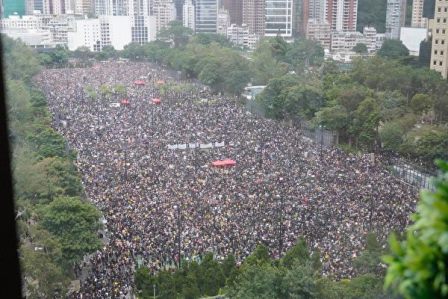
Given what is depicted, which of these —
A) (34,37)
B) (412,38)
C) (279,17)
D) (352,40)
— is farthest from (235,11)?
(412,38)

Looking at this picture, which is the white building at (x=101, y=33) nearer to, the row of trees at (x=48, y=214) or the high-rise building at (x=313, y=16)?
the high-rise building at (x=313, y=16)

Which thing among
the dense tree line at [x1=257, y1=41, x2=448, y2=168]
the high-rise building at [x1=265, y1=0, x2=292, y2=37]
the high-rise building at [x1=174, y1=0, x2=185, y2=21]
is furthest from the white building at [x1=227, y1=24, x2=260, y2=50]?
the dense tree line at [x1=257, y1=41, x2=448, y2=168]

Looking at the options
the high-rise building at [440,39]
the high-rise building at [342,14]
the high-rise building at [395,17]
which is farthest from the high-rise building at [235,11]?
the high-rise building at [440,39]

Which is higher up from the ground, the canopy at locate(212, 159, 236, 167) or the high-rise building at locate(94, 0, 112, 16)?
the high-rise building at locate(94, 0, 112, 16)

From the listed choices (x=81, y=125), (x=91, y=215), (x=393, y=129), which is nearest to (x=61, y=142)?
(x=81, y=125)

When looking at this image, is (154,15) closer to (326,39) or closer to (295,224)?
(326,39)

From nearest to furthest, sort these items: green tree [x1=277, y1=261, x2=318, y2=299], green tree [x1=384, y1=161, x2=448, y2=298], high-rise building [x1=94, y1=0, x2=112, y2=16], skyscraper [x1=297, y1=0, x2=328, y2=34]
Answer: green tree [x1=384, y1=161, x2=448, y2=298] < green tree [x1=277, y1=261, x2=318, y2=299] < skyscraper [x1=297, y1=0, x2=328, y2=34] < high-rise building [x1=94, y1=0, x2=112, y2=16]

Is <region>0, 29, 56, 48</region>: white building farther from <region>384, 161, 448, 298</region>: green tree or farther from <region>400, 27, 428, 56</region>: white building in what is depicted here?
<region>384, 161, 448, 298</region>: green tree
